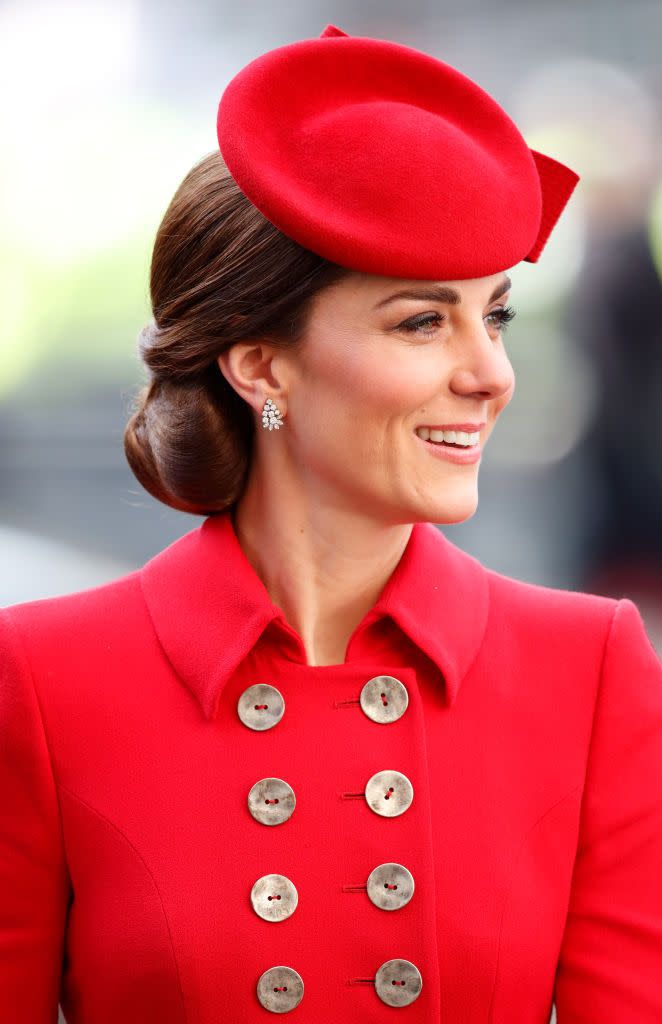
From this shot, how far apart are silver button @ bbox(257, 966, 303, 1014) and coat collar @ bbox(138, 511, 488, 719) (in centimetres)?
26

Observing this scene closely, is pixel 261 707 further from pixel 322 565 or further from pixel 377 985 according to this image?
pixel 377 985

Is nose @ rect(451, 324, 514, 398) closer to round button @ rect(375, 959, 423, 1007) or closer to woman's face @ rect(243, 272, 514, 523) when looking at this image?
woman's face @ rect(243, 272, 514, 523)

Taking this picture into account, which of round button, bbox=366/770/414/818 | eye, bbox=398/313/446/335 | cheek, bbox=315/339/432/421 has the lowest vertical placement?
round button, bbox=366/770/414/818

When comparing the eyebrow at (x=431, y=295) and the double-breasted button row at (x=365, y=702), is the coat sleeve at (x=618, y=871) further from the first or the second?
the eyebrow at (x=431, y=295)

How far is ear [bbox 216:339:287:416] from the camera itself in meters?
1.44

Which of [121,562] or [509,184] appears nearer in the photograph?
[509,184]

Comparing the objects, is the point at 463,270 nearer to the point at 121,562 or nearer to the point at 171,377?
the point at 171,377

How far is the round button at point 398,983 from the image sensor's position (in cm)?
134

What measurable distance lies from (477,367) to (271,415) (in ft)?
0.75

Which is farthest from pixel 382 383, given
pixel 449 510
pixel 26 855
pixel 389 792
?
pixel 26 855

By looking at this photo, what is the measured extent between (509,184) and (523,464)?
6.65 feet

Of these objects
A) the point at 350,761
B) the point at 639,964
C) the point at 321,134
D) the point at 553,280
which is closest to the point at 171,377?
the point at 321,134

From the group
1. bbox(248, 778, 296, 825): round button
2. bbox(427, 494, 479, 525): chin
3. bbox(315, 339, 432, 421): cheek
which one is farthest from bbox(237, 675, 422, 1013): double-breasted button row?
bbox(315, 339, 432, 421): cheek

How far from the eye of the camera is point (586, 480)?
3.36 meters
